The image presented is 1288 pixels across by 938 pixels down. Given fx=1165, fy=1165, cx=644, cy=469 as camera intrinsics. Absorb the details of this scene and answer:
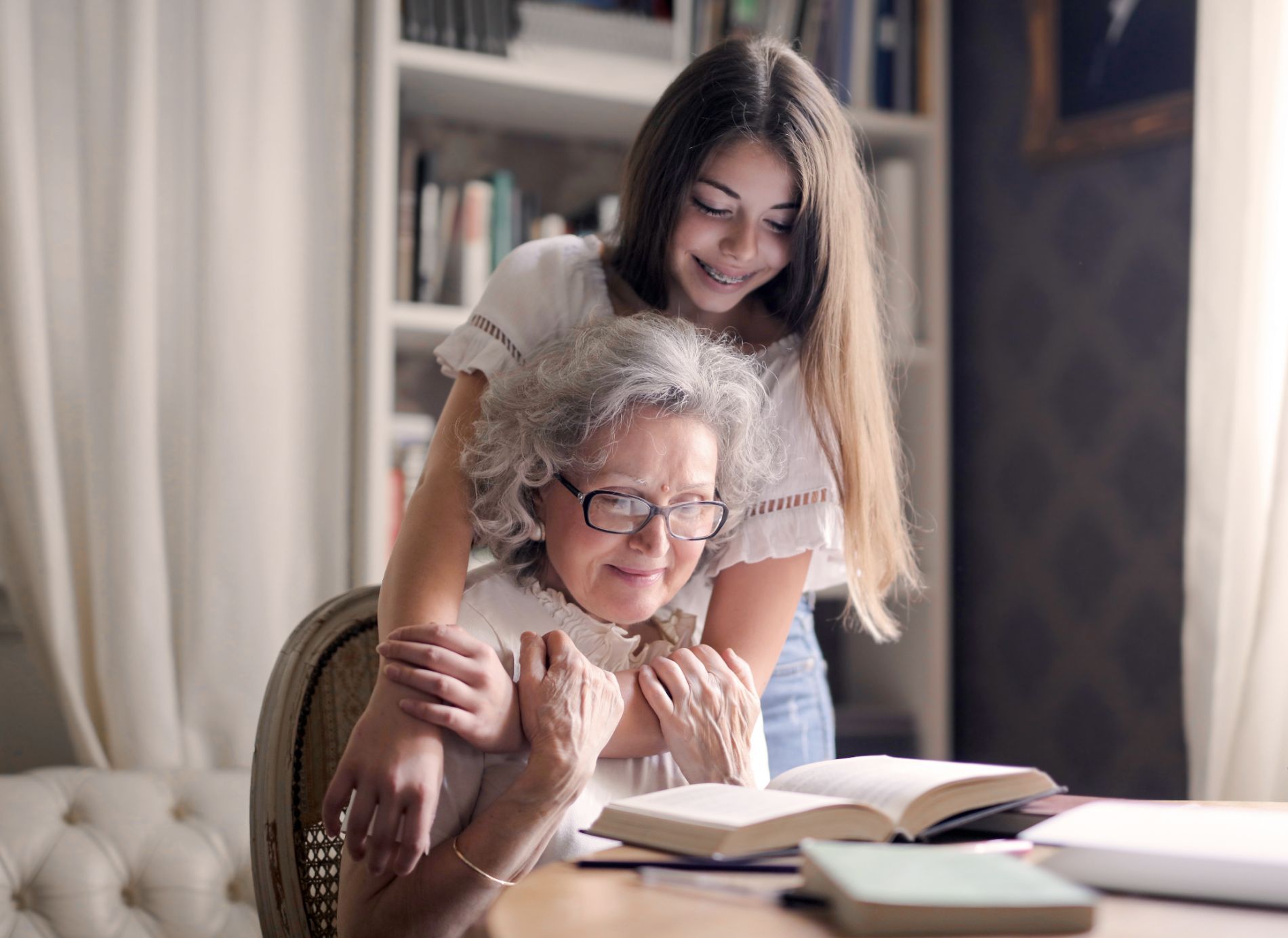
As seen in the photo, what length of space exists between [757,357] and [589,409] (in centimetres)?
31

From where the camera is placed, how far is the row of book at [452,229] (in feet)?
8.04

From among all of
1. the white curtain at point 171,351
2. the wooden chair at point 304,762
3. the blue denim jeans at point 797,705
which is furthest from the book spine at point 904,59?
the wooden chair at point 304,762

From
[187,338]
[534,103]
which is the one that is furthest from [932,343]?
[187,338]

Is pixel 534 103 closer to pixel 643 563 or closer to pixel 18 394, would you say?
pixel 18 394

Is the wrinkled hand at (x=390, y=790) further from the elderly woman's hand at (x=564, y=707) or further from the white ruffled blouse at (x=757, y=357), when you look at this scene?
the white ruffled blouse at (x=757, y=357)

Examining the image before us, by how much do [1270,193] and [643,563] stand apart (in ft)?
4.42

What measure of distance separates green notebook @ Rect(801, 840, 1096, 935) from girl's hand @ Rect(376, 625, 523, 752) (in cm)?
40

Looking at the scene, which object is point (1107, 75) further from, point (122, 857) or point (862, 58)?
point (122, 857)

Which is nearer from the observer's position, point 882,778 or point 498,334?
point 882,778

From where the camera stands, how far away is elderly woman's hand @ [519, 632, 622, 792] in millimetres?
1035

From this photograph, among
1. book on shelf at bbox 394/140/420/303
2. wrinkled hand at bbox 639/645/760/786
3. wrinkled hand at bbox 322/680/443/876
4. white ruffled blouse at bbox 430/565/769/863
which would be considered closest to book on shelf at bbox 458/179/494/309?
book on shelf at bbox 394/140/420/303

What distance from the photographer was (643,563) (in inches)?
47.9

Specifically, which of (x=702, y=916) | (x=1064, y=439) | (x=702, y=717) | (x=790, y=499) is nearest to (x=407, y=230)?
(x=790, y=499)

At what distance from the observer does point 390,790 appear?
980 millimetres
